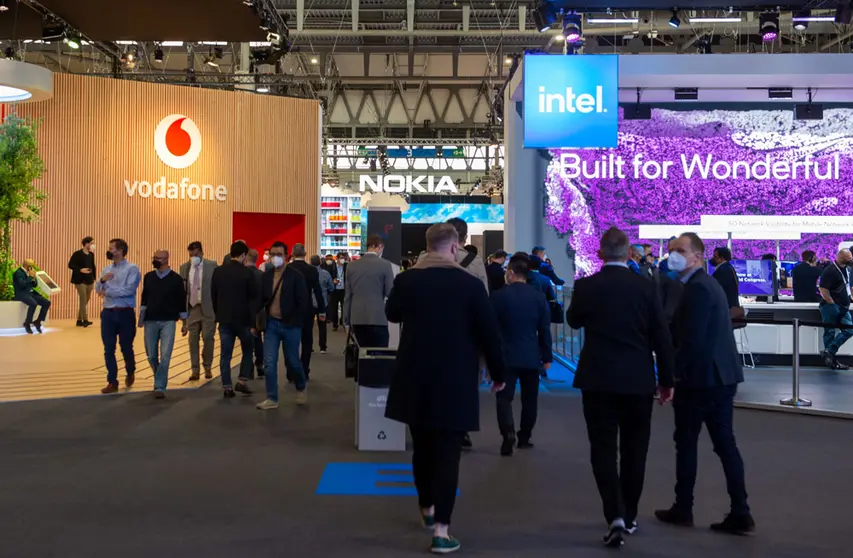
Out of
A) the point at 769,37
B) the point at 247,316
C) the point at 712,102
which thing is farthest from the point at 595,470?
the point at 712,102

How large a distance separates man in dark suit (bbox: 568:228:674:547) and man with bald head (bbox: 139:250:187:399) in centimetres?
525

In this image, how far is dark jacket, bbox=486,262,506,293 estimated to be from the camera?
352 inches

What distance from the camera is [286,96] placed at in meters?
20.4

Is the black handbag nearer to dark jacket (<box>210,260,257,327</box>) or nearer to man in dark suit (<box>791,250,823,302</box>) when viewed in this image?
dark jacket (<box>210,260,257,327</box>)

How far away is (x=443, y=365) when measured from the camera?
3789 millimetres

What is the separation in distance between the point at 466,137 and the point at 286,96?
365 inches

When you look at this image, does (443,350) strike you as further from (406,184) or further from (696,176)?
(406,184)

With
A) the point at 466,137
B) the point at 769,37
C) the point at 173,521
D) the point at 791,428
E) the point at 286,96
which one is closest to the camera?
the point at 173,521

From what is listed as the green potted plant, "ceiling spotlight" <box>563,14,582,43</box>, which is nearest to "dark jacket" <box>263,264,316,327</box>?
"ceiling spotlight" <box>563,14,582,43</box>

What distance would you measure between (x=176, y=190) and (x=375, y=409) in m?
13.9

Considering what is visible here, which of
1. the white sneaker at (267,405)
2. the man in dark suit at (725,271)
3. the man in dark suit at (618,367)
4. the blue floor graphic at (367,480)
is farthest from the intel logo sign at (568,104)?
the man in dark suit at (618,367)

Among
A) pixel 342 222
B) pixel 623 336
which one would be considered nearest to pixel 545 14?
pixel 623 336

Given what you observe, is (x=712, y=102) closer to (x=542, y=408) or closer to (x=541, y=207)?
(x=541, y=207)

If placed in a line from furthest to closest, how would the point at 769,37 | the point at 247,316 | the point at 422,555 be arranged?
the point at 769,37 < the point at 247,316 < the point at 422,555
